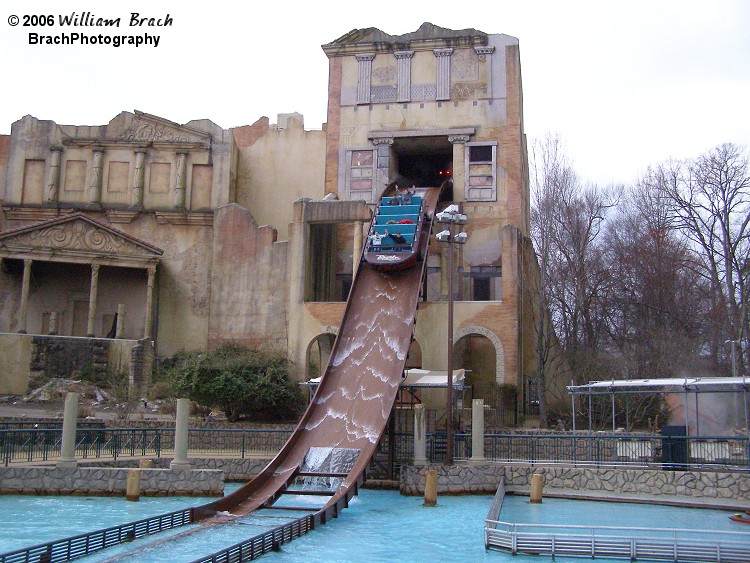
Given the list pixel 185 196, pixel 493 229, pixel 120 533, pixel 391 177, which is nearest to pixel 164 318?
pixel 185 196

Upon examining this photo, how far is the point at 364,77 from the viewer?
4906 cm

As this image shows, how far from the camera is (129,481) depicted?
24.6m

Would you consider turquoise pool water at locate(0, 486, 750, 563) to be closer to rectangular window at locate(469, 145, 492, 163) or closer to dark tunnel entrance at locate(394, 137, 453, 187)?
rectangular window at locate(469, 145, 492, 163)

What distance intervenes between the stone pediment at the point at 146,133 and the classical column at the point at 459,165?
13.9 metres

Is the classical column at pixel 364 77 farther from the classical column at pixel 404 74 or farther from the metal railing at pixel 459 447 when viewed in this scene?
the metal railing at pixel 459 447

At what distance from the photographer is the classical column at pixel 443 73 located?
47.7 metres

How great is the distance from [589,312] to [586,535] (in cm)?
3278

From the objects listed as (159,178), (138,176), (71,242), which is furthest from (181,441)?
(159,178)

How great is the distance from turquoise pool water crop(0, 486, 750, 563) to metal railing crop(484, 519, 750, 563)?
0.95 feet

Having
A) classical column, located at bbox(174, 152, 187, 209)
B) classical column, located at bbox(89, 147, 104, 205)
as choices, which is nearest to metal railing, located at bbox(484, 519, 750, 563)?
classical column, located at bbox(174, 152, 187, 209)

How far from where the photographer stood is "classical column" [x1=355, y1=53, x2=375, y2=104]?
48844 mm

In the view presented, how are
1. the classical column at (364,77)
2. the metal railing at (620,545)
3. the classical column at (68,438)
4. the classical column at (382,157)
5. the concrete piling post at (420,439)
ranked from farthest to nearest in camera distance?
the classical column at (364,77) < the classical column at (382,157) < the concrete piling post at (420,439) < the classical column at (68,438) < the metal railing at (620,545)

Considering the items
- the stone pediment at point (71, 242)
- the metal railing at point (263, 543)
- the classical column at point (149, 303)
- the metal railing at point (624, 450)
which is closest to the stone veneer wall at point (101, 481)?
the metal railing at point (263, 543)

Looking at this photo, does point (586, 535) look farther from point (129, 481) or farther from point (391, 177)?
point (391, 177)
